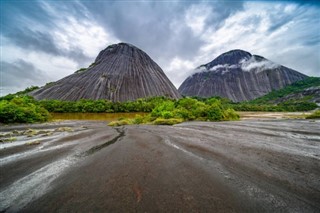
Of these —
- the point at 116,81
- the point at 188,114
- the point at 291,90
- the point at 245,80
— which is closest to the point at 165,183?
the point at 188,114

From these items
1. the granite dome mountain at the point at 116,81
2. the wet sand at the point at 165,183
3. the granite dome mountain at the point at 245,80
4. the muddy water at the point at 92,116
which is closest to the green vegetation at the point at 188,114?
the wet sand at the point at 165,183

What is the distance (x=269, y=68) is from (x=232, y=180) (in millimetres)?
220499

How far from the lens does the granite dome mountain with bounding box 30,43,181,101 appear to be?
76.6 meters

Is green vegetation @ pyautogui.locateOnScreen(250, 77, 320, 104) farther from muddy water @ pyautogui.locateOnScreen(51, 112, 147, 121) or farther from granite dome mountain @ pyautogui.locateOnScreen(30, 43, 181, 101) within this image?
muddy water @ pyautogui.locateOnScreen(51, 112, 147, 121)

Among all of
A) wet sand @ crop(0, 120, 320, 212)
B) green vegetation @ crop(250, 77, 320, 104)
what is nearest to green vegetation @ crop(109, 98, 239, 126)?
wet sand @ crop(0, 120, 320, 212)

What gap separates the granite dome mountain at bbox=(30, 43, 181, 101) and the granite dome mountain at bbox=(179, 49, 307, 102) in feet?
291

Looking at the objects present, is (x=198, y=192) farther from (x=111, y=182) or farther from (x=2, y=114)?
(x=2, y=114)

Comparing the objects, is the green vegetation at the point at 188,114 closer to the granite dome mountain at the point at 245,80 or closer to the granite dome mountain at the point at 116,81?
the granite dome mountain at the point at 116,81

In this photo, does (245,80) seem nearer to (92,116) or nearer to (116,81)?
(116,81)

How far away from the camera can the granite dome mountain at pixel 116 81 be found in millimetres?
76562

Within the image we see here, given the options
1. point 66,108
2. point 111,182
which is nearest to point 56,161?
point 111,182

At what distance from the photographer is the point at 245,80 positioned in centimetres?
17725

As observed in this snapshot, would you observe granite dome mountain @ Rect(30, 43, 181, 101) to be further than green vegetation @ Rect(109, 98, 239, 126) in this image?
Yes

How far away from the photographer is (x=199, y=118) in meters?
26.4
